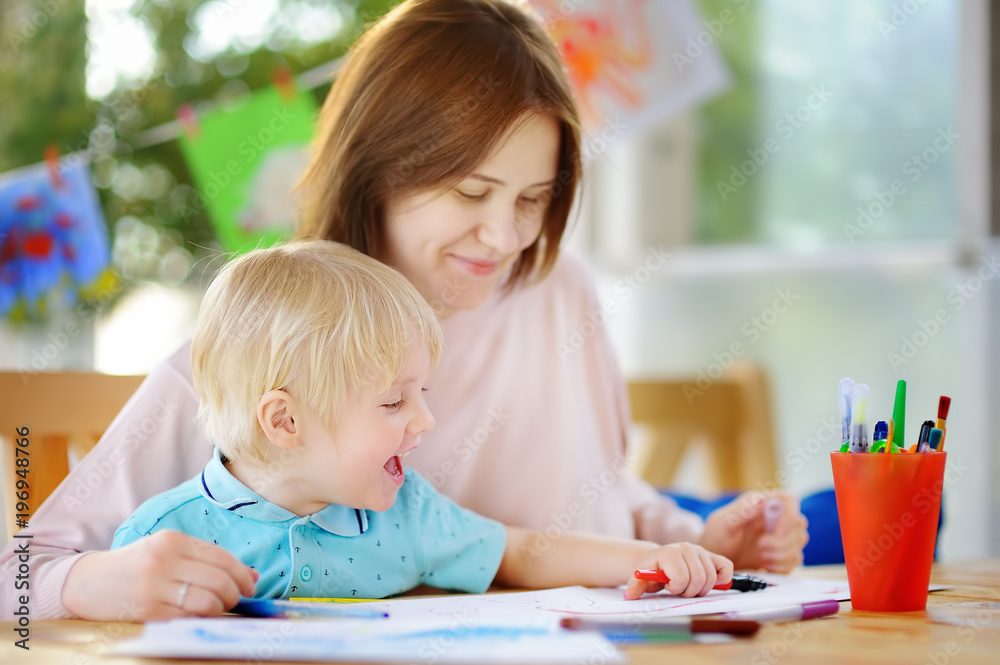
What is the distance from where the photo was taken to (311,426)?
2.89ft

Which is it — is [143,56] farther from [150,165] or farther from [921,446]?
[921,446]

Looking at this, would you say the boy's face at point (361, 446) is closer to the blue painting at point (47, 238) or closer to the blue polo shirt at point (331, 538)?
the blue polo shirt at point (331, 538)

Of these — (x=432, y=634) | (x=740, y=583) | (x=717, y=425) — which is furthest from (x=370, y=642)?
(x=717, y=425)

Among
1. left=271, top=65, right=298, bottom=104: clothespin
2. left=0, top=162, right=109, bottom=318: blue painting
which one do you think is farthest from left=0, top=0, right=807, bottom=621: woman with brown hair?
left=0, top=162, right=109, bottom=318: blue painting

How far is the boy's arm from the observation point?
0.90m

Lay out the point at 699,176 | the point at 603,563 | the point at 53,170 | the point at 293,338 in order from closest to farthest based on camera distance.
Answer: the point at 293,338, the point at 603,563, the point at 53,170, the point at 699,176

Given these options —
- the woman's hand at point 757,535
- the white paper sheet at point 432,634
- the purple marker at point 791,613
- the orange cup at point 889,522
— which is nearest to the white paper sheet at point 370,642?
the white paper sheet at point 432,634

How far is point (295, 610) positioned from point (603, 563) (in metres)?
0.35

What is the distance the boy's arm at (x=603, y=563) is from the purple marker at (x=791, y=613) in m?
0.11

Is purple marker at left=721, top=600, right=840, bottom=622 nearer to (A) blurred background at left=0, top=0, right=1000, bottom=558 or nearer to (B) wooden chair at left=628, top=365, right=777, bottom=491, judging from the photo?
(B) wooden chair at left=628, top=365, right=777, bottom=491

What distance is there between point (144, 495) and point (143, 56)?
1559 millimetres

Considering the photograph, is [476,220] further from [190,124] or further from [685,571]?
[190,124]

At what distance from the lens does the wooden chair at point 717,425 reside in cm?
186

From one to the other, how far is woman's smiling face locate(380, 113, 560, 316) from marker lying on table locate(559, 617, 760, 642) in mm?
509
